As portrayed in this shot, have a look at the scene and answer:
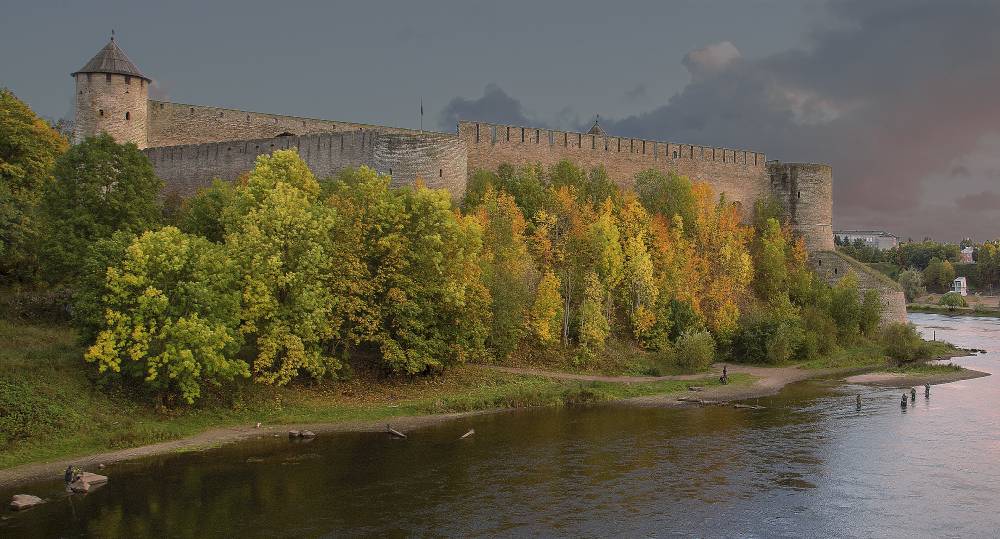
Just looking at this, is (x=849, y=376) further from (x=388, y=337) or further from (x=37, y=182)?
(x=37, y=182)

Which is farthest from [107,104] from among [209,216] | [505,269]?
[505,269]

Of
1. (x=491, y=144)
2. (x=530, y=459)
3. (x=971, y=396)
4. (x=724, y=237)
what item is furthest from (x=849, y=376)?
(x=530, y=459)

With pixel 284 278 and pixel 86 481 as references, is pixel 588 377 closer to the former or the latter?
pixel 284 278

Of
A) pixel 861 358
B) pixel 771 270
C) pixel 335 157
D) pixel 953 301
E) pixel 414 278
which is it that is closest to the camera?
pixel 414 278

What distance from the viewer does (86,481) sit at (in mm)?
16953

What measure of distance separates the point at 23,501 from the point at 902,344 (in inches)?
1299

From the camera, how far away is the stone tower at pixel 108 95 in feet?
115

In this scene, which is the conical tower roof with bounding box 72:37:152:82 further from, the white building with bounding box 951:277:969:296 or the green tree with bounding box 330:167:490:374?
the white building with bounding box 951:277:969:296

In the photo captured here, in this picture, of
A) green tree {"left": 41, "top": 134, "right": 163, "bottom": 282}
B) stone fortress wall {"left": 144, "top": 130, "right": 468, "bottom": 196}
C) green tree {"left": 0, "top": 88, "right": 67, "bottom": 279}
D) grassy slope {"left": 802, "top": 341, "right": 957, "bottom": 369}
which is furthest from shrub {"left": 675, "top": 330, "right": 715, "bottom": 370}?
green tree {"left": 0, "top": 88, "right": 67, "bottom": 279}

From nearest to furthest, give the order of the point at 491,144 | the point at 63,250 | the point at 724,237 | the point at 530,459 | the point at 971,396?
1. the point at 530,459
2. the point at 63,250
3. the point at 971,396
4. the point at 491,144
5. the point at 724,237

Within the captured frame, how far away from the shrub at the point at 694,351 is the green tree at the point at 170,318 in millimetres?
16595

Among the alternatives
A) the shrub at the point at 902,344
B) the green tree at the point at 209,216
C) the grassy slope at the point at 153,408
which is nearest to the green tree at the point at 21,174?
the grassy slope at the point at 153,408

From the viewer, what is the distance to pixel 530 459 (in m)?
19.8

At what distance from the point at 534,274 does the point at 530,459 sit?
1206 centimetres
